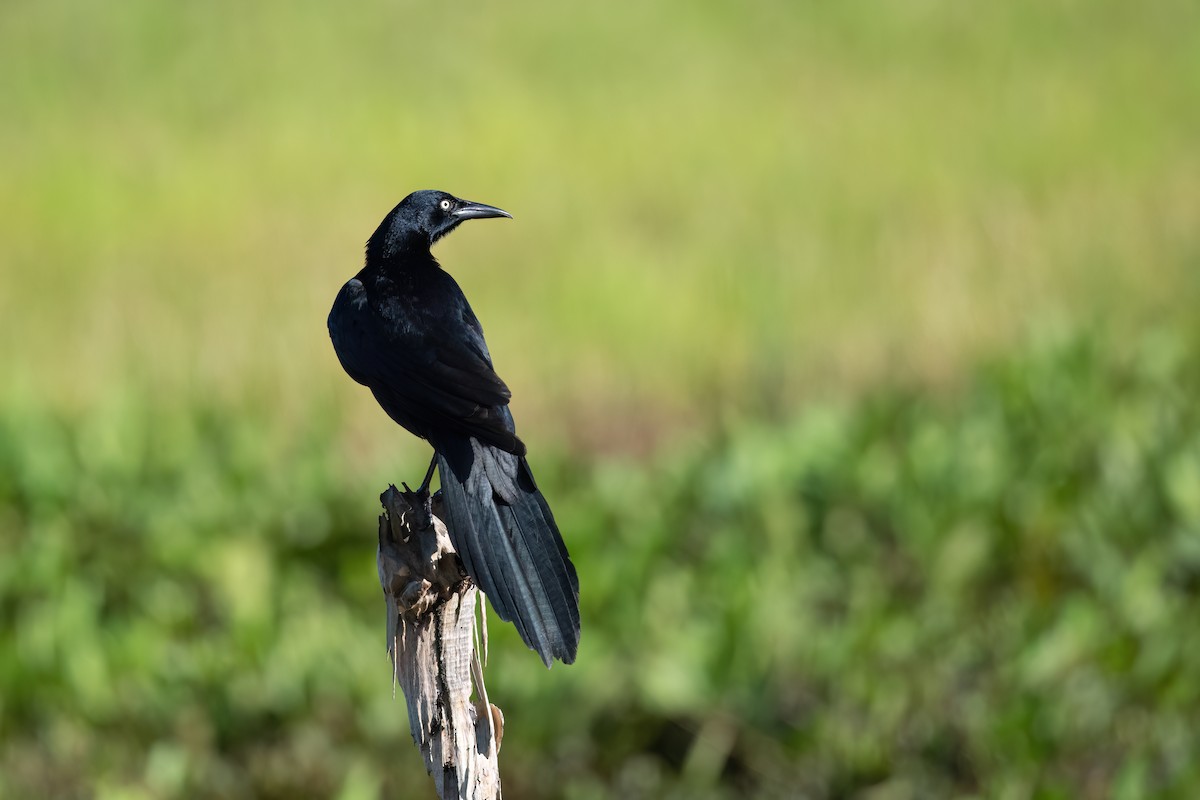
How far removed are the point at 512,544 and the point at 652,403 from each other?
6.04m

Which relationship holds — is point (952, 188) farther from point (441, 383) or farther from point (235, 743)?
point (441, 383)

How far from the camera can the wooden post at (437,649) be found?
2.26m

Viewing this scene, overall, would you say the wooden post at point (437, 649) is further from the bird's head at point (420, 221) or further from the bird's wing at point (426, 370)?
the bird's head at point (420, 221)

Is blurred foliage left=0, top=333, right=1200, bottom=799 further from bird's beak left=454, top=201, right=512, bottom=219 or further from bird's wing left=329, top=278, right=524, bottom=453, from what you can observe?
bird's beak left=454, top=201, right=512, bottom=219

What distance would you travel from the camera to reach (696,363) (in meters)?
8.30

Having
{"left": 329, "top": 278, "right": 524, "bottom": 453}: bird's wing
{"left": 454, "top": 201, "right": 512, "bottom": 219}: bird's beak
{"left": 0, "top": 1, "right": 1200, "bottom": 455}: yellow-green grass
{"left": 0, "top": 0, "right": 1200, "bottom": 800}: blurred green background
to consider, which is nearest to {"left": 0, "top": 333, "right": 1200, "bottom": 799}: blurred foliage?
{"left": 0, "top": 0, "right": 1200, "bottom": 800}: blurred green background

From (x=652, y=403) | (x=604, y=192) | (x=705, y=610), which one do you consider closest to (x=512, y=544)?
(x=705, y=610)

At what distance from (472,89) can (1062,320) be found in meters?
5.87

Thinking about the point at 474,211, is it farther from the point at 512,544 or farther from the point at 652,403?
the point at 652,403

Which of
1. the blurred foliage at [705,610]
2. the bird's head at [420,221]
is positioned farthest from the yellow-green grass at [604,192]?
the bird's head at [420,221]

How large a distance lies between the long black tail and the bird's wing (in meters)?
0.06

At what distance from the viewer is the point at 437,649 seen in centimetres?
232

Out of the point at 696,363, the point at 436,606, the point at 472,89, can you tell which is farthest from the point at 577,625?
the point at 472,89

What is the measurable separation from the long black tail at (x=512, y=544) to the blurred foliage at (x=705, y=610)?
8.67 ft
